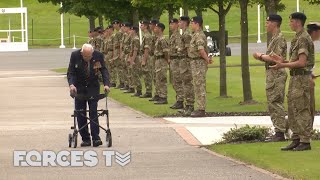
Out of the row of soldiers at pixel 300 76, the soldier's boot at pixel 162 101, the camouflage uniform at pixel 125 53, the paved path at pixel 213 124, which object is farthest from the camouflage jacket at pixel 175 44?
the row of soldiers at pixel 300 76

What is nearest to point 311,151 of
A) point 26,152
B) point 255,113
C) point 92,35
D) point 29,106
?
point 26,152

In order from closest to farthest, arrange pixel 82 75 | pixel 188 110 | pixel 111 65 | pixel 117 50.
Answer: pixel 82 75 → pixel 188 110 → pixel 117 50 → pixel 111 65

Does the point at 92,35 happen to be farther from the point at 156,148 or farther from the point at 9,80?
the point at 156,148

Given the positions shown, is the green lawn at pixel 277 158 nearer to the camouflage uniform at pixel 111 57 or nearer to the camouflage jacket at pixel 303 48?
the camouflage jacket at pixel 303 48

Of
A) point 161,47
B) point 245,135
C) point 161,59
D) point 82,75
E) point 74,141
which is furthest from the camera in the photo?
point 161,59

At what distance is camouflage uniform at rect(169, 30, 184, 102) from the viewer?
27172 millimetres

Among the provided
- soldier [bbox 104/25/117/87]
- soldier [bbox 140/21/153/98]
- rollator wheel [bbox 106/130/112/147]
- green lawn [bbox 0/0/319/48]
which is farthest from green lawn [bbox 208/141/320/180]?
green lawn [bbox 0/0/319/48]

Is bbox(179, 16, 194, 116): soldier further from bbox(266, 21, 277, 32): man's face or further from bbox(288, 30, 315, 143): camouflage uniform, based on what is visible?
bbox(288, 30, 315, 143): camouflage uniform

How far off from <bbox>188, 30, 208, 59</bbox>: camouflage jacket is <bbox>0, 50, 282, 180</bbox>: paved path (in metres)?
1.61

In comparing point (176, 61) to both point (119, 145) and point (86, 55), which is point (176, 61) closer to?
point (86, 55)

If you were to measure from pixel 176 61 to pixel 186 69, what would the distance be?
76 centimetres

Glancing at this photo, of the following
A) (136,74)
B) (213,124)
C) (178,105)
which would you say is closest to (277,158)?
(213,124)

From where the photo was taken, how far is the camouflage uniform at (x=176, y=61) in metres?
27.2

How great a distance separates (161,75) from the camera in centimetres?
3017
